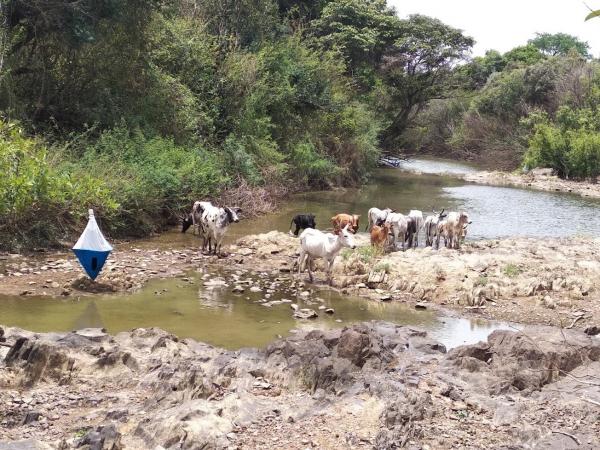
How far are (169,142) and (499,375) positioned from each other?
48.3ft

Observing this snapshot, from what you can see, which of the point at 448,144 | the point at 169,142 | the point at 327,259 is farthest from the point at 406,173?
the point at 327,259

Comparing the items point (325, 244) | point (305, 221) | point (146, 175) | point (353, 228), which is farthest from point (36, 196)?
point (353, 228)

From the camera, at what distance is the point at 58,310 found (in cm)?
1003

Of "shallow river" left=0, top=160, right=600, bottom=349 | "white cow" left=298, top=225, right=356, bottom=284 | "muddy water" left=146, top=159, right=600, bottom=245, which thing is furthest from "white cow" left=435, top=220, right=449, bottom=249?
"shallow river" left=0, top=160, right=600, bottom=349

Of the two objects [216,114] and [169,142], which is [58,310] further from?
[216,114]

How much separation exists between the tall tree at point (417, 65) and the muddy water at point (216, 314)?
3240 cm

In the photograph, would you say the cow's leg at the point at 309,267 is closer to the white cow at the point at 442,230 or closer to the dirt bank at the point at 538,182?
the white cow at the point at 442,230

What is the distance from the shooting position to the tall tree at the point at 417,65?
137 feet

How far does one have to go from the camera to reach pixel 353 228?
16312 millimetres

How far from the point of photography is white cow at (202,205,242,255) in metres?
14.7

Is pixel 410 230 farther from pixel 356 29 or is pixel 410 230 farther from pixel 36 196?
pixel 356 29

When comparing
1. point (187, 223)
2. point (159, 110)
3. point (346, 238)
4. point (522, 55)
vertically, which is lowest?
point (187, 223)

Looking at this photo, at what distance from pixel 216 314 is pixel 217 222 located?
4.40m

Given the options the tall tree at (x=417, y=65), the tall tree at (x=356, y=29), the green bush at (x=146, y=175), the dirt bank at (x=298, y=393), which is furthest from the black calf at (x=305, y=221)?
the tall tree at (x=417, y=65)
